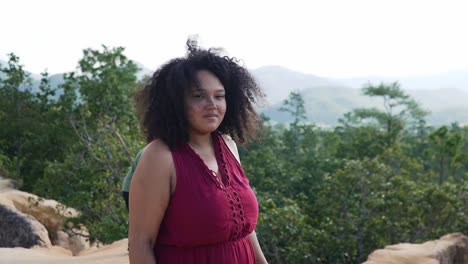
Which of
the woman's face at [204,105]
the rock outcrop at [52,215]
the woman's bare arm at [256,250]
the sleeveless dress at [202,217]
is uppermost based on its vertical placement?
the woman's face at [204,105]

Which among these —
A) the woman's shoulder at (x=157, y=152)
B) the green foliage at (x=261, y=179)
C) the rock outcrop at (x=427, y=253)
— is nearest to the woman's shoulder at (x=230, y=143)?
the woman's shoulder at (x=157, y=152)

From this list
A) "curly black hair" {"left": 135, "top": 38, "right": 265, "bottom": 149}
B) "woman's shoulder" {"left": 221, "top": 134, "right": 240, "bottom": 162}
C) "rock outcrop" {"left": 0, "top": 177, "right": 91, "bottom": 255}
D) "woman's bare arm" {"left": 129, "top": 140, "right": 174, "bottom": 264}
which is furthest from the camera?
"rock outcrop" {"left": 0, "top": 177, "right": 91, "bottom": 255}

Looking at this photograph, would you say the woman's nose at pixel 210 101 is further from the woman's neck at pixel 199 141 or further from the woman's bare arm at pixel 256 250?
the woman's bare arm at pixel 256 250

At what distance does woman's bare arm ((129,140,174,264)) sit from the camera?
2102mm

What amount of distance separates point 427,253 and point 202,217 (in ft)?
19.4

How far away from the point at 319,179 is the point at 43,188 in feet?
23.2

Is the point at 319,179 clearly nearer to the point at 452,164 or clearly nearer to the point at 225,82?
the point at 452,164

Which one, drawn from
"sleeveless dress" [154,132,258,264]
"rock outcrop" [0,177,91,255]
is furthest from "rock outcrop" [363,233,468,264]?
"rock outcrop" [0,177,91,255]

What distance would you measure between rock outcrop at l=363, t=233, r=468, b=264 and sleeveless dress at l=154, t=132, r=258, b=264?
15.3ft

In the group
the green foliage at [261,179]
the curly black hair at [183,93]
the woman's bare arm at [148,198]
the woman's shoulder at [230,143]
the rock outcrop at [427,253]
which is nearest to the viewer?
the woman's bare arm at [148,198]

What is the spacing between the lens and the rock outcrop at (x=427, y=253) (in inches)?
273

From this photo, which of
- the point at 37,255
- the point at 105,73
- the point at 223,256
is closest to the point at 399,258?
the point at 37,255

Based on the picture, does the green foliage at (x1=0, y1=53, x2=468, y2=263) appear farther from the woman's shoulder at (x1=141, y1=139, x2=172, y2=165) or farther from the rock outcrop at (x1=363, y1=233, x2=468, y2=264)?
the woman's shoulder at (x1=141, y1=139, x2=172, y2=165)

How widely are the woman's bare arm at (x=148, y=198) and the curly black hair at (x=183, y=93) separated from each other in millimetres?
82
